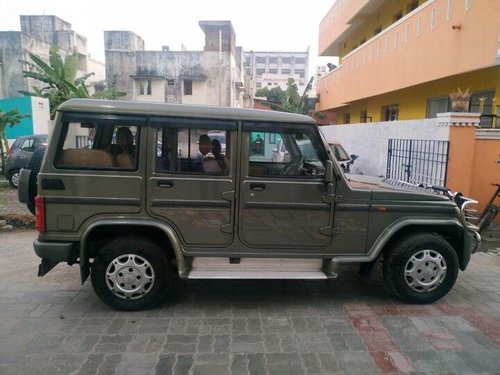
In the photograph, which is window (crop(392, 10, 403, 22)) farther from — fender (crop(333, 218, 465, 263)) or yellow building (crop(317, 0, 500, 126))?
fender (crop(333, 218, 465, 263))

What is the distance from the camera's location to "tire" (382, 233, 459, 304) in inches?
159

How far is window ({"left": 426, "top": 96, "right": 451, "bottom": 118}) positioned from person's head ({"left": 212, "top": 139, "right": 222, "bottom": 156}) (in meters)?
9.62

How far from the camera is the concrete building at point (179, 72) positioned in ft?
105

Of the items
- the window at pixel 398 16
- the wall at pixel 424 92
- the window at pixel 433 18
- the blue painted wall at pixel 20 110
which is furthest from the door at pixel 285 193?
the window at pixel 398 16

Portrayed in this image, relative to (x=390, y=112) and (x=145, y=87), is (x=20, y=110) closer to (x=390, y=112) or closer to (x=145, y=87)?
(x=390, y=112)

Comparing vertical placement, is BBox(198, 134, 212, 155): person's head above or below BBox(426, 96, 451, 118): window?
below

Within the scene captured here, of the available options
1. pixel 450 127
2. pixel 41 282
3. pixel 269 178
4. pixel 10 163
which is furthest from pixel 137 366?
pixel 10 163

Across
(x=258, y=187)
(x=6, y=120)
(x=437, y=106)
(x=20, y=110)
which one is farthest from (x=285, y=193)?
(x=20, y=110)

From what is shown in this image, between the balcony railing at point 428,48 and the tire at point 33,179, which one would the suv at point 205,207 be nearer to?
the tire at point 33,179

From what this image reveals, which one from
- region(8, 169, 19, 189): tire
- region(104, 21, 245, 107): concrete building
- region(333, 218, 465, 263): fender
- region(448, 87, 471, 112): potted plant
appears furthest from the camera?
region(104, 21, 245, 107): concrete building

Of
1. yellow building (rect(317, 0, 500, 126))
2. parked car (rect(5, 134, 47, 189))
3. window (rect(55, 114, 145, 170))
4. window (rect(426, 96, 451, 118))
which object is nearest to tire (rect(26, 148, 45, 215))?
window (rect(55, 114, 145, 170))

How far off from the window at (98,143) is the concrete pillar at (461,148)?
5.98 meters

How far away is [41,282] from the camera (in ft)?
15.2

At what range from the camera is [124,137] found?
3.77m
